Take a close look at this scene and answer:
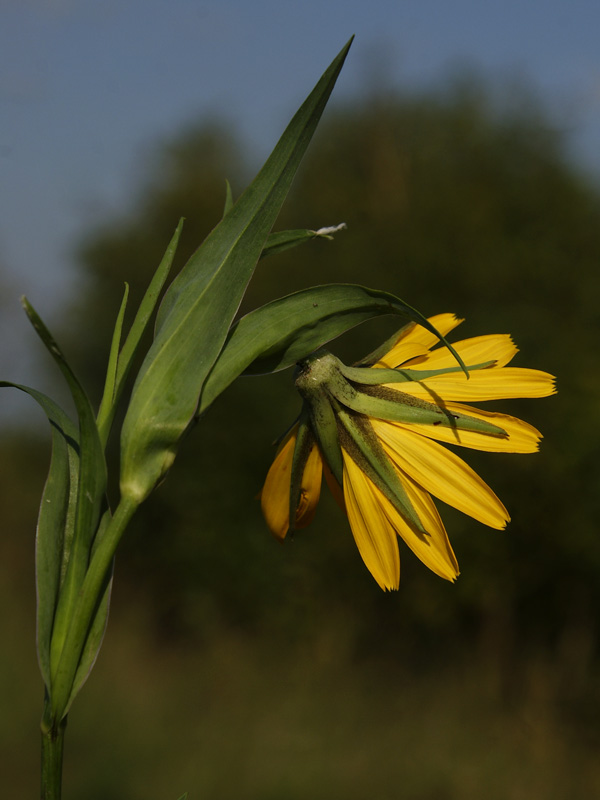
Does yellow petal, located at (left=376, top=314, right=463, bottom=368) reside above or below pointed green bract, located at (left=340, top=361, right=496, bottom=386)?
above

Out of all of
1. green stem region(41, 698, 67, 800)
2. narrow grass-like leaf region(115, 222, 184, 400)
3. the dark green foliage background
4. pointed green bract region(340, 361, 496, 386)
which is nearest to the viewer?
green stem region(41, 698, 67, 800)

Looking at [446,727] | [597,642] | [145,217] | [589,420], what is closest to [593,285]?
[589,420]

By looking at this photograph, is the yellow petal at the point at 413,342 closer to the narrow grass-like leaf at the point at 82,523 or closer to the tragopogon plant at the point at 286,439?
the tragopogon plant at the point at 286,439

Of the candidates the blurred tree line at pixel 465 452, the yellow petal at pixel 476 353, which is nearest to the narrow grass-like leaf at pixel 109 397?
the yellow petal at pixel 476 353

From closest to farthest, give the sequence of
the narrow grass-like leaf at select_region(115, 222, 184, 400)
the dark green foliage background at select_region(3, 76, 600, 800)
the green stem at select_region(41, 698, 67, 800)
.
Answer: the green stem at select_region(41, 698, 67, 800)
the narrow grass-like leaf at select_region(115, 222, 184, 400)
the dark green foliage background at select_region(3, 76, 600, 800)

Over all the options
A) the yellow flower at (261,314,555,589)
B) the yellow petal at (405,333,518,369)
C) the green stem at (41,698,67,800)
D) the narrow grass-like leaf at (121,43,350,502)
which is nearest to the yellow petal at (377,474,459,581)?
the yellow flower at (261,314,555,589)

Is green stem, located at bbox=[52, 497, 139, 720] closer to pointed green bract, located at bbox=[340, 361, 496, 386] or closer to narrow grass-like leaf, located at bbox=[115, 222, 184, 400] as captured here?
narrow grass-like leaf, located at bbox=[115, 222, 184, 400]
